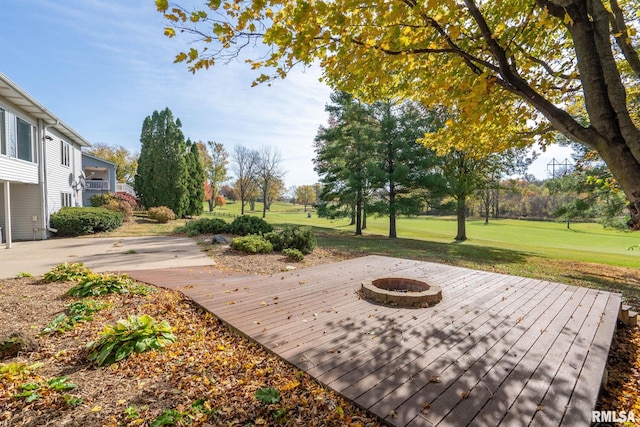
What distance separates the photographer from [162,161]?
20297 millimetres

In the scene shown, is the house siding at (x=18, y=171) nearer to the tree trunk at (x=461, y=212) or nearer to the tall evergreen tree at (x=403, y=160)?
the tall evergreen tree at (x=403, y=160)

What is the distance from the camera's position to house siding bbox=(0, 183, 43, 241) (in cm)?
1130

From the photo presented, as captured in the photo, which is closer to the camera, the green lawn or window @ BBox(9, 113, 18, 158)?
window @ BBox(9, 113, 18, 158)

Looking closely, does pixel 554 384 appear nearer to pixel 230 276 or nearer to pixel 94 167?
pixel 230 276

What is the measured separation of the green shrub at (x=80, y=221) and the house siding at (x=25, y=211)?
25.6 inches

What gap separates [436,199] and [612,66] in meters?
14.1

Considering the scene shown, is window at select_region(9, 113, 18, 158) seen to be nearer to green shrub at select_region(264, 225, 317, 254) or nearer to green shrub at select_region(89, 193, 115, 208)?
green shrub at select_region(89, 193, 115, 208)

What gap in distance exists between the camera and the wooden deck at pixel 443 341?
212cm

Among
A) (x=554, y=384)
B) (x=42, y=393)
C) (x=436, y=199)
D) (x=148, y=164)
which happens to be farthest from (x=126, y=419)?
(x=148, y=164)

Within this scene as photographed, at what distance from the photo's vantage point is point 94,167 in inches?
924

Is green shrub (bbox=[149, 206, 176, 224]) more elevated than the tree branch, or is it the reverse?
the tree branch

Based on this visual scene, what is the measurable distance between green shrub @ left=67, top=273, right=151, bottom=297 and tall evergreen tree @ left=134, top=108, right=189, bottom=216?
57.2 feet
